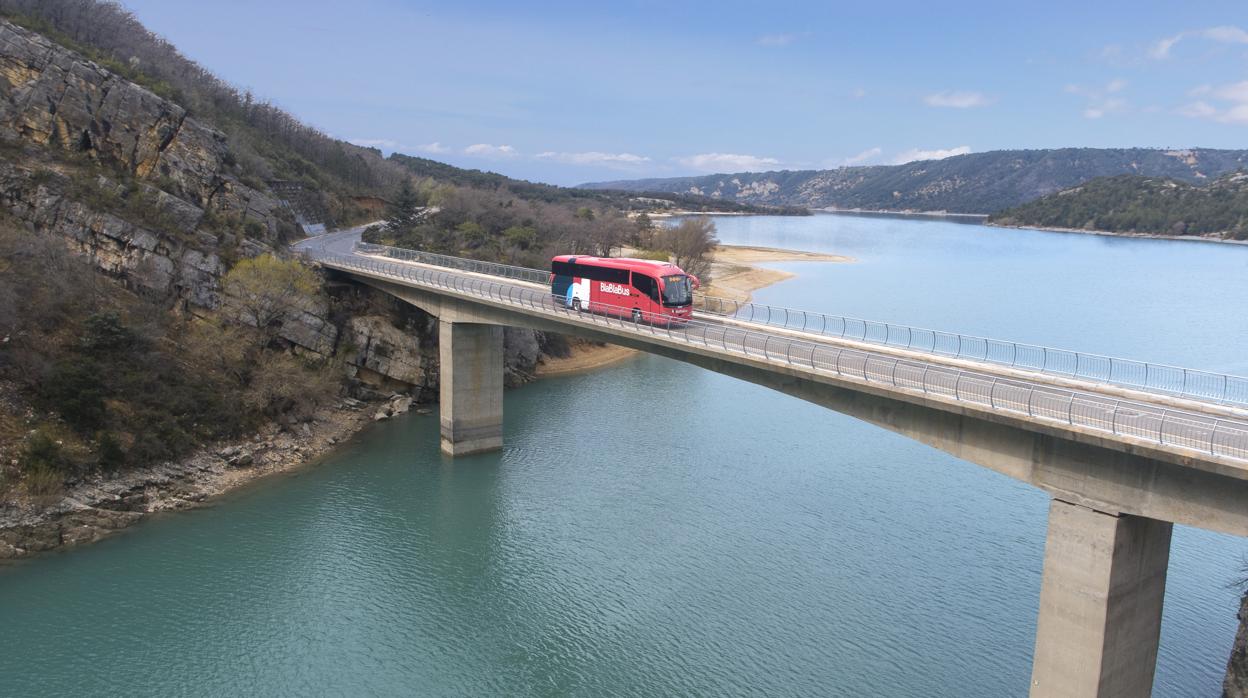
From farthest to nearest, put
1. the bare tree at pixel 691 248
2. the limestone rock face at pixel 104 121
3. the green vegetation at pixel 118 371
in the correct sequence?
the bare tree at pixel 691 248
the limestone rock face at pixel 104 121
the green vegetation at pixel 118 371

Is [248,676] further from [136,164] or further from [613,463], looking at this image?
[136,164]

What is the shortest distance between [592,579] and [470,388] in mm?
16358

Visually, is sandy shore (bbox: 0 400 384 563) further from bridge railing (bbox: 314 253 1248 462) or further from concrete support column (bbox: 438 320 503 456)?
bridge railing (bbox: 314 253 1248 462)

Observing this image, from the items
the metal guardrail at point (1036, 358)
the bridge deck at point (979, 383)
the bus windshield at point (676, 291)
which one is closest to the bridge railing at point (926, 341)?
the metal guardrail at point (1036, 358)

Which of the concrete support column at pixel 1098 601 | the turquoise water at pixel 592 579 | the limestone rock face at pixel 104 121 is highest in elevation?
the limestone rock face at pixel 104 121

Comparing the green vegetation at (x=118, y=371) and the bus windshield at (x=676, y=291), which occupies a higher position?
the bus windshield at (x=676, y=291)

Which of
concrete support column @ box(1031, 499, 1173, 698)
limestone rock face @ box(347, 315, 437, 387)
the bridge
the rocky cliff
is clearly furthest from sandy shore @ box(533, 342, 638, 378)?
concrete support column @ box(1031, 499, 1173, 698)

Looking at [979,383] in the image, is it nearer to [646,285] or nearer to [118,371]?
[646,285]

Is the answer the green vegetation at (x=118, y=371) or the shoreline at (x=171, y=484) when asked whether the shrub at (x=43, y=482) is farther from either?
the shoreline at (x=171, y=484)

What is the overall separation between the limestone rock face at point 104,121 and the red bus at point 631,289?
26.8m

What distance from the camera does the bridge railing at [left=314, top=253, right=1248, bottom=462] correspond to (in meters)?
17.4

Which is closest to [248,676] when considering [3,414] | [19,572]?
[19,572]

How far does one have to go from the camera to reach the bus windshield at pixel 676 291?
105ft

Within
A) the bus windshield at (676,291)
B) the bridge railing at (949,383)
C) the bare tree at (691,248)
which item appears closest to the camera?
the bridge railing at (949,383)
